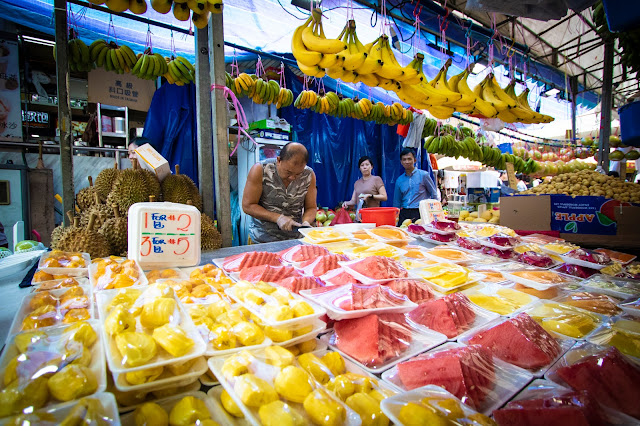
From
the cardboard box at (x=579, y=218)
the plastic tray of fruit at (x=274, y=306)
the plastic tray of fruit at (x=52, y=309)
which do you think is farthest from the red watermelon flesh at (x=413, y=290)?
the cardboard box at (x=579, y=218)

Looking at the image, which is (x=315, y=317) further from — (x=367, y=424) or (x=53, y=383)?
(x=53, y=383)

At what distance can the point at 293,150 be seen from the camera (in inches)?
132

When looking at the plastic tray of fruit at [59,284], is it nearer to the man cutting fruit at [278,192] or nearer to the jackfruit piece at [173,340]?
the jackfruit piece at [173,340]

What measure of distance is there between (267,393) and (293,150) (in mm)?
2824

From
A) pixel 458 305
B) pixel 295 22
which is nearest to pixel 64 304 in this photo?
pixel 458 305

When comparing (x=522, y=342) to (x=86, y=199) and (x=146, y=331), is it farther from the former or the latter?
(x=86, y=199)

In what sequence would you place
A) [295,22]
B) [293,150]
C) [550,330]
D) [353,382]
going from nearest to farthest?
[353,382]
[550,330]
[293,150]
[295,22]

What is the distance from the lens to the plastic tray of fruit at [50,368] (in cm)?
66

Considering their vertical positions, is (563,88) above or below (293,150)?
above

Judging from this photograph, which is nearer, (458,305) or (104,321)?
(104,321)

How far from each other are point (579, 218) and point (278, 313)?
12.8 feet

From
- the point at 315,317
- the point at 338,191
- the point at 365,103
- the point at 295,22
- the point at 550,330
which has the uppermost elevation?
the point at 295,22

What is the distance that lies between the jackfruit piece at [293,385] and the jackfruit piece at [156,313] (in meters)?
0.38

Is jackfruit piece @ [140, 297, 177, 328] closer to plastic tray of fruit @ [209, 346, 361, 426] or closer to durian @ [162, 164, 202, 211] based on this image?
plastic tray of fruit @ [209, 346, 361, 426]
